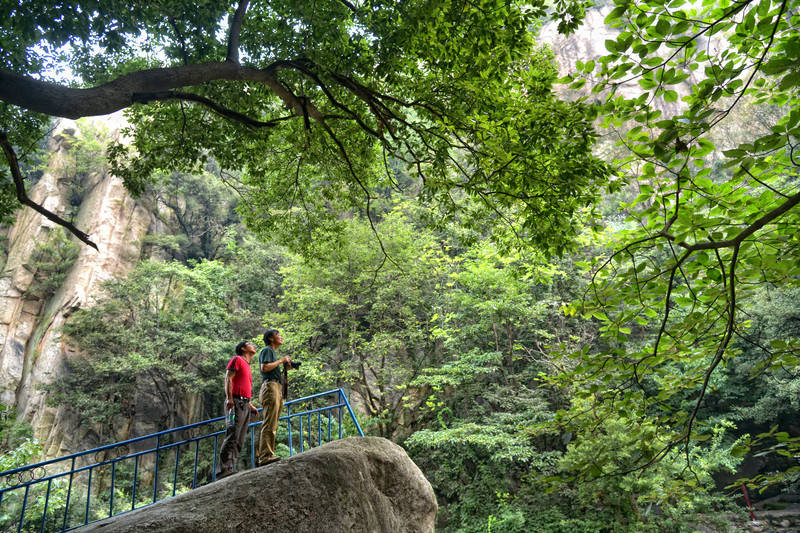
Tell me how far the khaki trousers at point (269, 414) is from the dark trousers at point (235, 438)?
218 mm

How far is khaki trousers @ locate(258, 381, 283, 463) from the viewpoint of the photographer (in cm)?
485

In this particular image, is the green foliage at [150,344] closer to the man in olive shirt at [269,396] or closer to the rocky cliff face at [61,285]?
the rocky cliff face at [61,285]

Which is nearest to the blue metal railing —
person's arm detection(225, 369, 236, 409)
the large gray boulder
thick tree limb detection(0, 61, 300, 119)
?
the large gray boulder

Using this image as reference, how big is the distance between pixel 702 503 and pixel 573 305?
10.0 m

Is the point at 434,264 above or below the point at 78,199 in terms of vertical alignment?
below

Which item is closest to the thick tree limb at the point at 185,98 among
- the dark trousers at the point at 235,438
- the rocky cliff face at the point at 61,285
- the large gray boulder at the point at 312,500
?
the dark trousers at the point at 235,438

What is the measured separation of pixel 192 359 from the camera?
17281 mm

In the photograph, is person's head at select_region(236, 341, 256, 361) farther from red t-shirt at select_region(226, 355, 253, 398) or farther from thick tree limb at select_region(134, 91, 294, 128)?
thick tree limb at select_region(134, 91, 294, 128)

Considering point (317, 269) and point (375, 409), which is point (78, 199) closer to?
point (317, 269)

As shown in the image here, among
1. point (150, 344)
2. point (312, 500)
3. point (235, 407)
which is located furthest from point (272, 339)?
point (150, 344)

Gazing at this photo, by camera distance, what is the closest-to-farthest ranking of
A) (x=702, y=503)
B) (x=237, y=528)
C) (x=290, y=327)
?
(x=237, y=528) < (x=702, y=503) < (x=290, y=327)

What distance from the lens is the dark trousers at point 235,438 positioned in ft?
15.8

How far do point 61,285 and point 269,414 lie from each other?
19134mm

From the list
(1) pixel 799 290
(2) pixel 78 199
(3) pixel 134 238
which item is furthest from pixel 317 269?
(2) pixel 78 199
